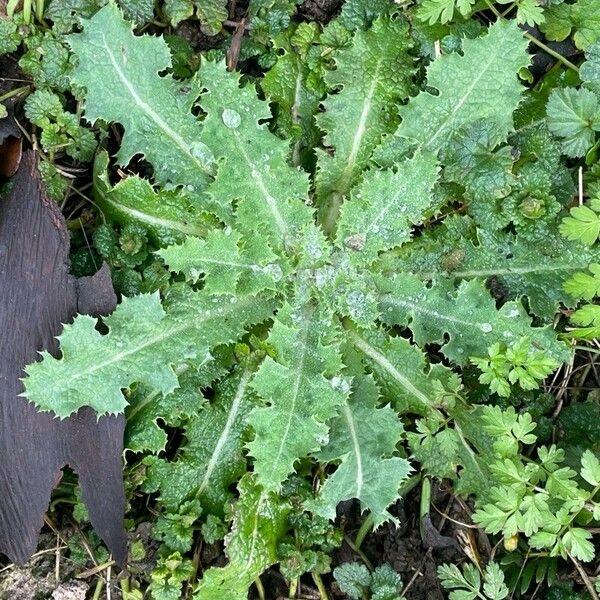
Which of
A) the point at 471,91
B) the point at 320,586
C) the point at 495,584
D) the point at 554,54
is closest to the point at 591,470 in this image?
the point at 495,584

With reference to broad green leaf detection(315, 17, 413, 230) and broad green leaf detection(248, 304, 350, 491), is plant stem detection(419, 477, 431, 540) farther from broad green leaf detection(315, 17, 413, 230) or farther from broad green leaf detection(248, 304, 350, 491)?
broad green leaf detection(315, 17, 413, 230)

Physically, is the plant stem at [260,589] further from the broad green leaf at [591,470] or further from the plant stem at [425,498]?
the broad green leaf at [591,470]

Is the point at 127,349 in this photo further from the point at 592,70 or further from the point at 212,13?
the point at 592,70

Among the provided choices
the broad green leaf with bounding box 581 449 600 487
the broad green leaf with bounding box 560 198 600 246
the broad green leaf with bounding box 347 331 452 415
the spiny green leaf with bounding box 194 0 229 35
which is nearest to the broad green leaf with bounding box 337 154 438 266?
the broad green leaf with bounding box 347 331 452 415

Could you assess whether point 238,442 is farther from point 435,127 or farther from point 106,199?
point 435,127

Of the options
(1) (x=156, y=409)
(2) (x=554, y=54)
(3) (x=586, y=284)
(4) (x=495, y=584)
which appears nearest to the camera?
(3) (x=586, y=284)

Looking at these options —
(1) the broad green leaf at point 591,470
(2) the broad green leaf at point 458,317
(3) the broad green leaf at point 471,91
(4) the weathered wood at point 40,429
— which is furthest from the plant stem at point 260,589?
(3) the broad green leaf at point 471,91

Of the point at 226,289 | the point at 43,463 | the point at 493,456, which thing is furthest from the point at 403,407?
the point at 43,463
